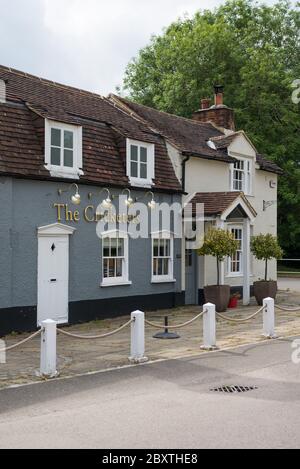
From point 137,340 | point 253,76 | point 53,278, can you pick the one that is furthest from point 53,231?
point 253,76

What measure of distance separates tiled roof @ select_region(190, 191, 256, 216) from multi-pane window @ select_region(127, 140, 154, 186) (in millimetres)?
2399

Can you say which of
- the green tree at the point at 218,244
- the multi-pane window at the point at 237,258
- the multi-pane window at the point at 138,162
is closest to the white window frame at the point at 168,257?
the green tree at the point at 218,244

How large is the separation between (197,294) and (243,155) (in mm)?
6025

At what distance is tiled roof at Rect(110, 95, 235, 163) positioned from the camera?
850 inches

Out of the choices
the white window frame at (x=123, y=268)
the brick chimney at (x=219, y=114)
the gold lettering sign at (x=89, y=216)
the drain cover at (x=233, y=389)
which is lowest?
the drain cover at (x=233, y=389)

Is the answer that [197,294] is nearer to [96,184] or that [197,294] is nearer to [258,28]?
→ [96,184]

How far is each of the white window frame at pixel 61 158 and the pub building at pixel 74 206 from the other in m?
0.03

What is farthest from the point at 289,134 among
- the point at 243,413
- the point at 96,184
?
the point at 243,413

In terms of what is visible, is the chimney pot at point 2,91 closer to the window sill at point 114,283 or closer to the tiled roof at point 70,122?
the tiled roof at point 70,122

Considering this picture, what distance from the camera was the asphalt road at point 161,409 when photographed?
6.43 meters

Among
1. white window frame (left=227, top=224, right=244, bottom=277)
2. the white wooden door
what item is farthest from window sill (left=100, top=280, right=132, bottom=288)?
white window frame (left=227, top=224, right=244, bottom=277)

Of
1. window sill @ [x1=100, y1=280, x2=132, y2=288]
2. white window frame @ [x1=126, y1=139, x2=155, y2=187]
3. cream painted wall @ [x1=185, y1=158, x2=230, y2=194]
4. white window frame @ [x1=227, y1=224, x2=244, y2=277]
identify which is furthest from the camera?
white window frame @ [x1=227, y1=224, x2=244, y2=277]

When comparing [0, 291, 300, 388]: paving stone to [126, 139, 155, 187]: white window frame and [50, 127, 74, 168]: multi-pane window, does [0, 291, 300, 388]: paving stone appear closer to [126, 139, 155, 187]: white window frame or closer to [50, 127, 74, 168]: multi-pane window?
[126, 139, 155, 187]: white window frame
